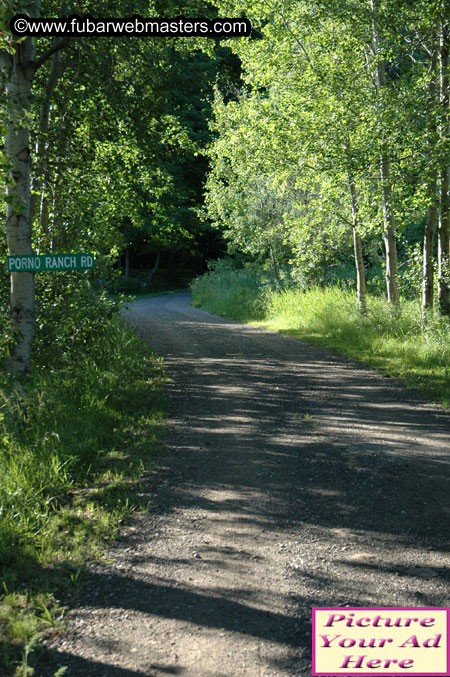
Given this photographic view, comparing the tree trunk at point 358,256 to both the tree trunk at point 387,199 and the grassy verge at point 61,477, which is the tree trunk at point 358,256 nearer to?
the tree trunk at point 387,199

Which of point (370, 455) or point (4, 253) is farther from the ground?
point (4, 253)

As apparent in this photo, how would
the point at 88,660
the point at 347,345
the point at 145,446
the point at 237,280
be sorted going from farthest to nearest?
the point at 237,280
the point at 347,345
the point at 145,446
the point at 88,660

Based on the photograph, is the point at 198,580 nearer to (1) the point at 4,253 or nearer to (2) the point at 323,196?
(1) the point at 4,253

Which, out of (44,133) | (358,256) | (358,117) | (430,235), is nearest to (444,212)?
(430,235)

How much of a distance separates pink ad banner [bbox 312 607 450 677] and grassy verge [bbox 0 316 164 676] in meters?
1.60

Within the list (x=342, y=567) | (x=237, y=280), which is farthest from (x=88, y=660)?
(x=237, y=280)

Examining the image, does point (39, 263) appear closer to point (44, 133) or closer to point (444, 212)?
point (44, 133)

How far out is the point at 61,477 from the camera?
5273 millimetres

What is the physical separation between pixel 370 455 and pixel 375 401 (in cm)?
228

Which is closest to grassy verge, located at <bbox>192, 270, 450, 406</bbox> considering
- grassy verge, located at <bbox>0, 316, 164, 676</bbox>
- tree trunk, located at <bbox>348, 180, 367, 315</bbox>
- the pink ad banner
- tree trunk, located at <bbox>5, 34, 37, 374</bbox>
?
tree trunk, located at <bbox>348, 180, 367, 315</bbox>

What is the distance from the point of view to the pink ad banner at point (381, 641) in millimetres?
2990

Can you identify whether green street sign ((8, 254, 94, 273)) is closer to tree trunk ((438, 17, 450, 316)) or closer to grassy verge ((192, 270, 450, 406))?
grassy verge ((192, 270, 450, 406))

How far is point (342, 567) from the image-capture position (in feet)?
12.5

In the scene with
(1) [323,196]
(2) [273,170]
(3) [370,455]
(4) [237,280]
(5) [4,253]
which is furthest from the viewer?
(4) [237,280]
